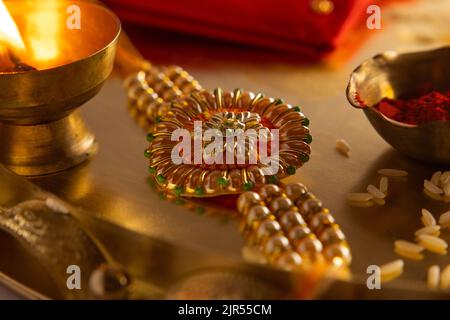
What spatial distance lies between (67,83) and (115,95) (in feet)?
0.72

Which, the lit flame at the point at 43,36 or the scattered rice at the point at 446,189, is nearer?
the scattered rice at the point at 446,189

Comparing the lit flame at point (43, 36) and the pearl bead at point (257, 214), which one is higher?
the lit flame at point (43, 36)

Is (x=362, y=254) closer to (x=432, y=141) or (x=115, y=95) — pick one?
(x=432, y=141)

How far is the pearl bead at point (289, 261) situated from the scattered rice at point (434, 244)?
0.12 meters

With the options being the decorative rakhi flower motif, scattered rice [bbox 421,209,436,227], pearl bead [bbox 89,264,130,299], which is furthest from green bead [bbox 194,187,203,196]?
scattered rice [bbox 421,209,436,227]

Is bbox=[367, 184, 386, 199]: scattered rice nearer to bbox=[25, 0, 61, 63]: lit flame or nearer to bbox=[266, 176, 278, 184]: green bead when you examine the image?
bbox=[266, 176, 278, 184]: green bead

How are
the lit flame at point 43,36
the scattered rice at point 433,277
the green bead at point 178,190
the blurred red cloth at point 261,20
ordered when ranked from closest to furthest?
the scattered rice at point 433,277
the green bead at point 178,190
the lit flame at point 43,36
the blurred red cloth at point 261,20

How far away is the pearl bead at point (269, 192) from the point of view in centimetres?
71

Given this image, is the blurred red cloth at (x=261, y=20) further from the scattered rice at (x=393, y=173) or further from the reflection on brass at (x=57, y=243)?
the reflection on brass at (x=57, y=243)

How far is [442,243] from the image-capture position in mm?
681

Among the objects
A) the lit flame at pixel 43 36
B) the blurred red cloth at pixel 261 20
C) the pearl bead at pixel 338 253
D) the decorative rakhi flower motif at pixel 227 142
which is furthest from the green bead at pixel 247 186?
the blurred red cloth at pixel 261 20

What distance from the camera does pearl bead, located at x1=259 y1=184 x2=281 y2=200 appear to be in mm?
705

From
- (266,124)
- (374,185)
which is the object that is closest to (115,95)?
(266,124)

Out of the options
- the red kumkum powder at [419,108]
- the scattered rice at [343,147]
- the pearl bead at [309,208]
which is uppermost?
the red kumkum powder at [419,108]
